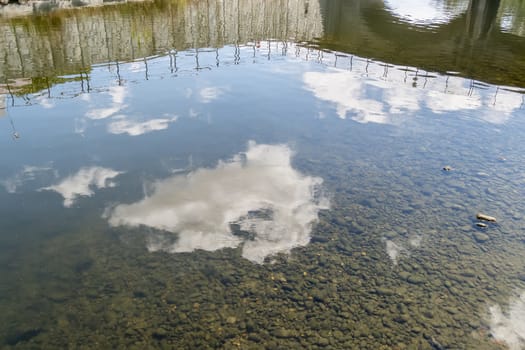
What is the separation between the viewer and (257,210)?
36.9 feet

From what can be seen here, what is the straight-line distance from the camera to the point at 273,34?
1729 inches

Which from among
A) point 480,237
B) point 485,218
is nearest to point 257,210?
point 480,237

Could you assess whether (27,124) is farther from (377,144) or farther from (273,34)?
(273,34)

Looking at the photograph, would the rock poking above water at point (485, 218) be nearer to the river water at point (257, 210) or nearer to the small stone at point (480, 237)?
the river water at point (257, 210)

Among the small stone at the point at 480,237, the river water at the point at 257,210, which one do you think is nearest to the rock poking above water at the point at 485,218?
the river water at the point at 257,210

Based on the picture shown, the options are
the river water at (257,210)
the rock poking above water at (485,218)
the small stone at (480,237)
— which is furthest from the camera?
the rock poking above water at (485,218)

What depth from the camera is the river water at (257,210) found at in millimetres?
7844

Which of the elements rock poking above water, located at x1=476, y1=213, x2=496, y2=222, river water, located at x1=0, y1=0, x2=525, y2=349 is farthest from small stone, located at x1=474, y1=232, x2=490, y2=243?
rock poking above water, located at x1=476, y1=213, x2=496, y2=222

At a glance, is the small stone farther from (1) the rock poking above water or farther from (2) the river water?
(1) the rock poking above water

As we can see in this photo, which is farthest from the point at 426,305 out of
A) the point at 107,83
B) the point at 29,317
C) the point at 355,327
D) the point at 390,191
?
the point at 107,83

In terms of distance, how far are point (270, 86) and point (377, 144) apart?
9208 millimetres

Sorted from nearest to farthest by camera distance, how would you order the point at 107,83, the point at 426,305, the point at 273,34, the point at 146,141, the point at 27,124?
the point at 426,305
the point at 146,141
the point at 27,124
the point at 107,83
the point at 273,34

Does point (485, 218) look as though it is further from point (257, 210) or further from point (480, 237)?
point (257, 210)

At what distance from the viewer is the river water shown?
309 inches
